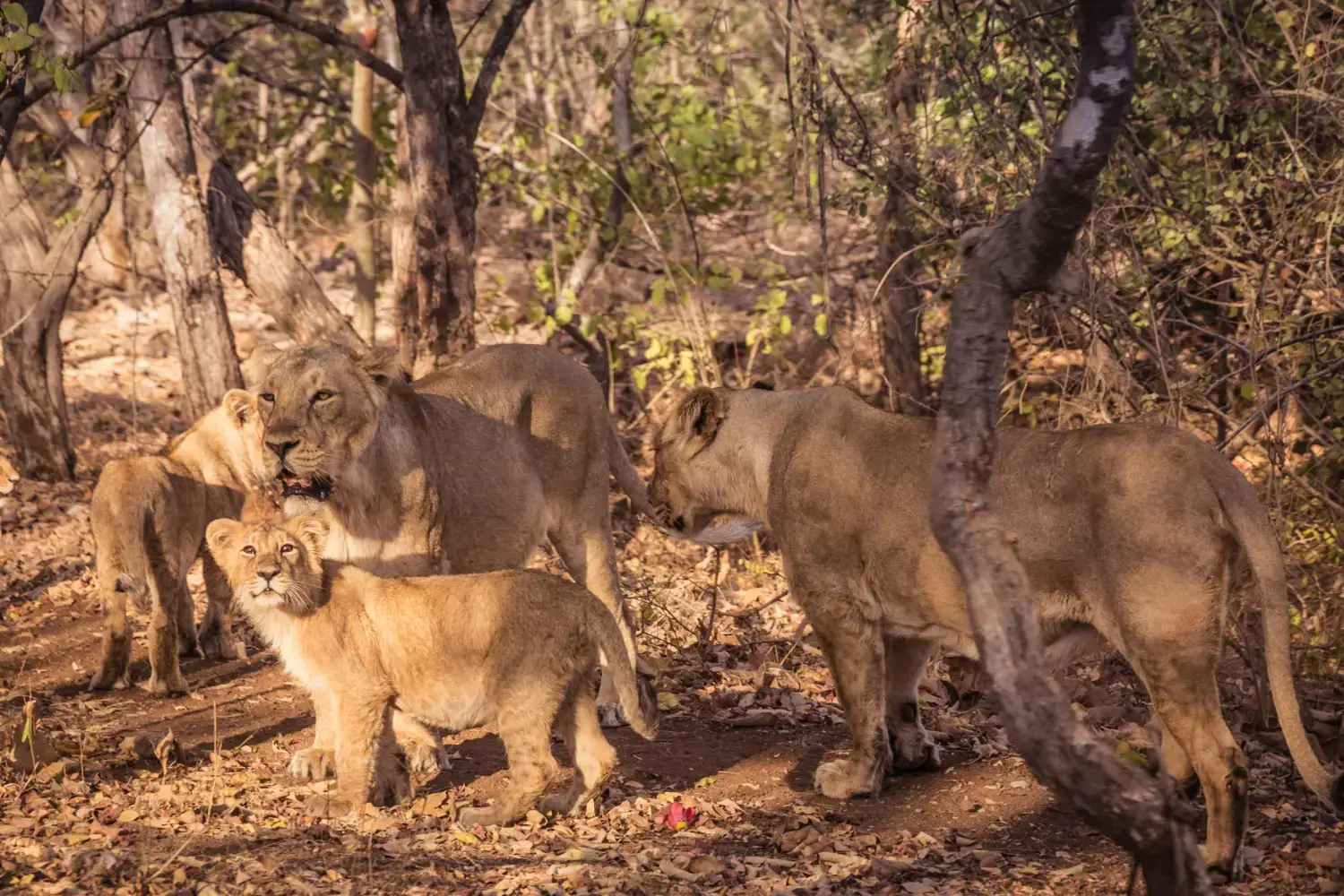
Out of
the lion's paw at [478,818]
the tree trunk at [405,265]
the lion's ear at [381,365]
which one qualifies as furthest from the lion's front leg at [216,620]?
the lion's paw at [478,818]

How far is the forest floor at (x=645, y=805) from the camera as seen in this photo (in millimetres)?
5332

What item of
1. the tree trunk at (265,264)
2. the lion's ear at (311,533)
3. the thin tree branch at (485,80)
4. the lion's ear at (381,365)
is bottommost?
the lion's ear at (311,533)

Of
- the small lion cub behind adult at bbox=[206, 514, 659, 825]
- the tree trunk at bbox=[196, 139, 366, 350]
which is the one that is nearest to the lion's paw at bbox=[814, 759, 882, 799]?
the small lion cub behind adult at bbox=[206, 514, 659, 825]

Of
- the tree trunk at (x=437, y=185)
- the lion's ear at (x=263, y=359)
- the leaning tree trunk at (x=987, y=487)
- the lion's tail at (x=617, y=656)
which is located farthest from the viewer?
the tree trunk at (x=437, y=185)

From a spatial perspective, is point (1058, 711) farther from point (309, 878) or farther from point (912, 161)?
point (912, 161)

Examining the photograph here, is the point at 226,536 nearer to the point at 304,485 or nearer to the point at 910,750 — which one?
the point at 304,485

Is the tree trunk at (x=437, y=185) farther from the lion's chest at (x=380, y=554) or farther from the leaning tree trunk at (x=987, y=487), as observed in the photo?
the leaning tree trunk at (x=987, y=487)

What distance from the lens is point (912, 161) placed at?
10.7 metres

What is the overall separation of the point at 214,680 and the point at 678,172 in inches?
259

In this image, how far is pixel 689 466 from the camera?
7188 millimetres

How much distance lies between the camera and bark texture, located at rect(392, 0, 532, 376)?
967cm

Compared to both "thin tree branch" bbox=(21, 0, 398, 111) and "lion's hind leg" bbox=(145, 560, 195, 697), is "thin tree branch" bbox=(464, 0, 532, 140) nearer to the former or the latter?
"thin tree branch" bbox=(21, 0, 398, 111)

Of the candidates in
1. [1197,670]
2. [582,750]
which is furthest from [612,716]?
[1197,670]

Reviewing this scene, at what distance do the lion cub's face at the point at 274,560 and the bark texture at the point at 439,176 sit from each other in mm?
3877
